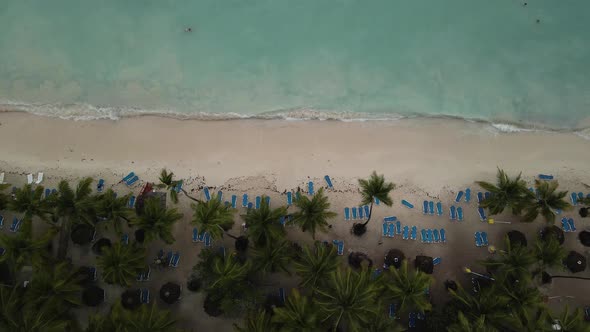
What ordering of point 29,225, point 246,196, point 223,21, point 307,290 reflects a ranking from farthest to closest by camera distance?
point 223,21
point 246,196
point 307,290
point 29,225

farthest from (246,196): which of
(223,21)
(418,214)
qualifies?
(223,21)

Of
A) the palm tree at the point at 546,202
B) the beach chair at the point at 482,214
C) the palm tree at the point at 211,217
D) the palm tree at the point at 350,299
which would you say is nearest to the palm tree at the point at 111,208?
the palm tree at the point at 211,217

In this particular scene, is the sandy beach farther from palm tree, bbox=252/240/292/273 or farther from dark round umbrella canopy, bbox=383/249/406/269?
palm tree, bbox=252/240/292/273

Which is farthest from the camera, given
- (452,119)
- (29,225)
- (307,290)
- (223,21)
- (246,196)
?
(223,21)

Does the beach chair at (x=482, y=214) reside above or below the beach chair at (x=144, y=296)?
above

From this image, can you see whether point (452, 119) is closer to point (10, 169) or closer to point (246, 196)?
point (246, 196)

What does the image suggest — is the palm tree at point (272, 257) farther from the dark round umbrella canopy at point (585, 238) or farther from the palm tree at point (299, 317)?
the dark round umbrella canopy at point (585, 238)

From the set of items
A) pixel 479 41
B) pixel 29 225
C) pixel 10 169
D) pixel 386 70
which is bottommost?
pixel 29 225
